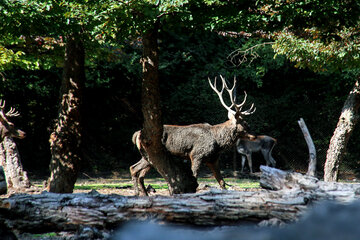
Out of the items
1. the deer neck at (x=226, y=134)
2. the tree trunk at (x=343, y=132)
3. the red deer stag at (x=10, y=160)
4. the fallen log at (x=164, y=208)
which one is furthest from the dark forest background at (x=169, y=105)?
the fallen log at (x=164, y=208)

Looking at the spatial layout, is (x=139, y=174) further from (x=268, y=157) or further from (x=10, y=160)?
(x=268, y=157)

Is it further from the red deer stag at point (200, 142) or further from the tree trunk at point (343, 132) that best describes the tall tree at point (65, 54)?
the tree trunk at point (343, 132)

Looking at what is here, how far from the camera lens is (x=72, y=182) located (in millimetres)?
6406

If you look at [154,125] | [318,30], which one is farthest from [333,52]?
[154,125]

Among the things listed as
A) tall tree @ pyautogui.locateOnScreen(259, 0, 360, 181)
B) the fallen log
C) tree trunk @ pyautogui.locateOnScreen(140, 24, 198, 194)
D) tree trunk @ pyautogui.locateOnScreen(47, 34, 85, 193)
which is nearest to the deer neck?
tree trunk @ pyautogui.locateOnScreen(140, 24, 198, 194)

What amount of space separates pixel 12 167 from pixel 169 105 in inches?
272

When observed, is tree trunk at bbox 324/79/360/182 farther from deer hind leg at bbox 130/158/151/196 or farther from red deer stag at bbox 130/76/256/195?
deer hind leg at bbox 130/158/151/196

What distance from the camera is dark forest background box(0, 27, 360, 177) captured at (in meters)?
13.6

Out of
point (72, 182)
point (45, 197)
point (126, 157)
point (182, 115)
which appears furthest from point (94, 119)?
point (45, 197)

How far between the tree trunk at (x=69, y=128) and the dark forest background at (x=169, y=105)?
5922 mm

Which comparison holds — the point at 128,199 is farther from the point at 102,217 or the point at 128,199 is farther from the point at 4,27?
the point at 4,27

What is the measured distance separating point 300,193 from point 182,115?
10856 mm

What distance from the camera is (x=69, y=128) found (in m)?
6.43

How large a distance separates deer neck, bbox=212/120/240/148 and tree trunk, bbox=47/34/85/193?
115 inches
